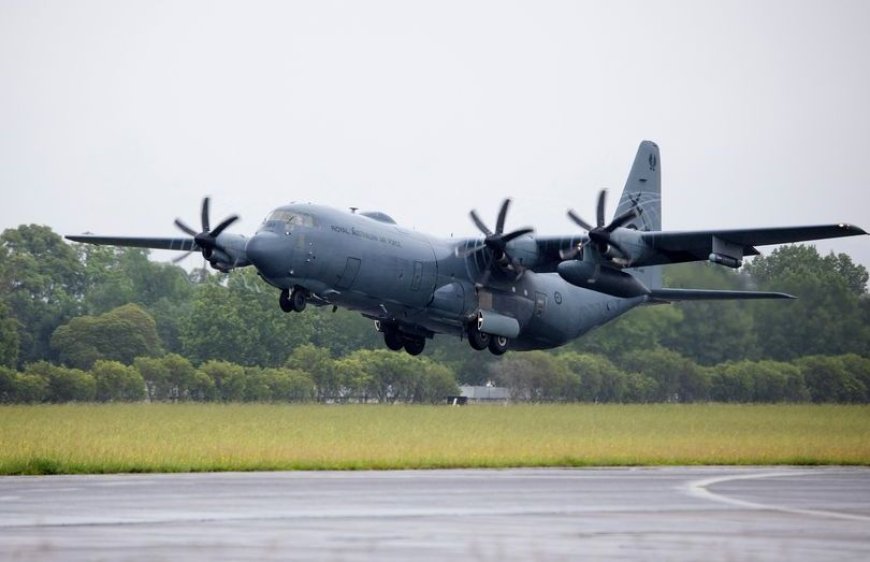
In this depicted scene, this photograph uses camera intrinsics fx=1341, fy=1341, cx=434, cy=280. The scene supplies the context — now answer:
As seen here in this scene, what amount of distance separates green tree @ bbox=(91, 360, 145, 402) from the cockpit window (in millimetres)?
21199

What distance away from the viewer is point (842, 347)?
50.2 m

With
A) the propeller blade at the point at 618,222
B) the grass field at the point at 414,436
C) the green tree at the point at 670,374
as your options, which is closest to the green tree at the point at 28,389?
the grass field at the point at 414,436

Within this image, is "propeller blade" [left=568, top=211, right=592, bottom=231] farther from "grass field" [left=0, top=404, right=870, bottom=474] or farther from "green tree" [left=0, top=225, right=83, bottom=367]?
"green tree" [left=0, top=225, right=83, bottom=367]

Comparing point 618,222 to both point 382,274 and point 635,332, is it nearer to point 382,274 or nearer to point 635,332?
point 382,274

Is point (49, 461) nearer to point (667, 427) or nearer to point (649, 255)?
point (649, 255)

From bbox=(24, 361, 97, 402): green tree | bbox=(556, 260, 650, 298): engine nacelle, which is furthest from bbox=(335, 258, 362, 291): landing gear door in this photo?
bbox=(24, 361, 97, 402): green tree

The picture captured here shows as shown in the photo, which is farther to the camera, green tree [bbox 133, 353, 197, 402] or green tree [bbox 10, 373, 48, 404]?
green tree [bbox 133, 353, 197, 402]

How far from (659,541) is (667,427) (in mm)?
30050

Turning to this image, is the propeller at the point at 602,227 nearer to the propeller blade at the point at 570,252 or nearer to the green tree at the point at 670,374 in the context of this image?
the propeller blade at the point at 570,252

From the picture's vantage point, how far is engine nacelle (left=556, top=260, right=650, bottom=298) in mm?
38844

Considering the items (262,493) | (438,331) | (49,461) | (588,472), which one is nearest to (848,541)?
(262,493)

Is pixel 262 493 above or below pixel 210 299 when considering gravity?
below

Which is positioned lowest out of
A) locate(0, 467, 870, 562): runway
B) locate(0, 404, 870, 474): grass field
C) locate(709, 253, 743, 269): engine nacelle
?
locate(0, 467, 870, 562): runway

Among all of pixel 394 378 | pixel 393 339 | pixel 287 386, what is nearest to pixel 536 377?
pixel 394 378
